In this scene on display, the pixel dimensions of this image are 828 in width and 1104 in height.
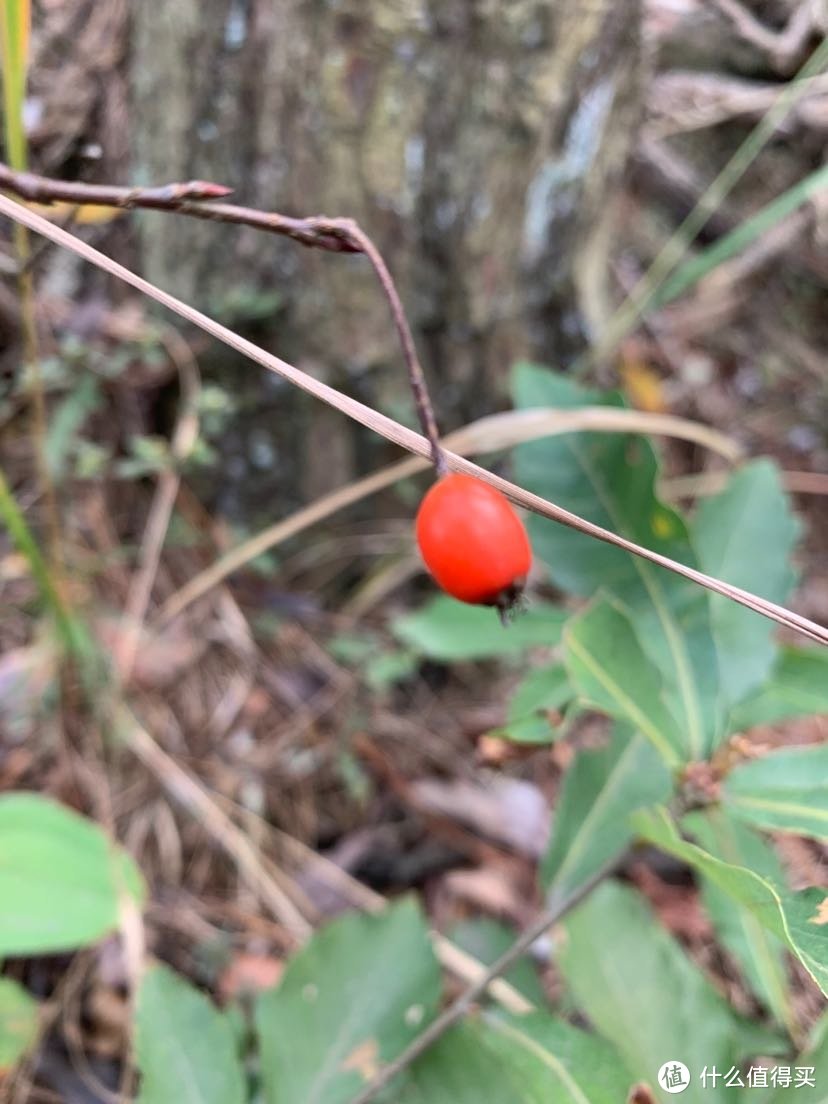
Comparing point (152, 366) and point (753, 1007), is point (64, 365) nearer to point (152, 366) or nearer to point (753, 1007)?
point (152, 366)

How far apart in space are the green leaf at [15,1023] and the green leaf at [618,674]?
0.90m

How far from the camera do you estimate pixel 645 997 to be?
100 centimetres

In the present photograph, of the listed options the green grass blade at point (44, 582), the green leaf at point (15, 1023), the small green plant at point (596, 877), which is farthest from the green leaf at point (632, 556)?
the green leaf at point (15, 1023)

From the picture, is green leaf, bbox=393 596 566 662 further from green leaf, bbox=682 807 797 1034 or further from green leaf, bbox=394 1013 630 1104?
green leaf, bbox=394 1013 630 1104

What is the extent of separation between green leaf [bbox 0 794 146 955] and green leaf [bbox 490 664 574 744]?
0.62 metres

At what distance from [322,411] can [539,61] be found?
67 centimetres

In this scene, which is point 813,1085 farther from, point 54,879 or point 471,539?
point 54,879

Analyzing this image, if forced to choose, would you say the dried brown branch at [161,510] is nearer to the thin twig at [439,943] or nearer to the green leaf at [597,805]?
the thin twig at [439,943]

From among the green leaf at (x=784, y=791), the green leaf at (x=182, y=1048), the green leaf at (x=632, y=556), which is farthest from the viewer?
the green leaf at (x=632, y=556)

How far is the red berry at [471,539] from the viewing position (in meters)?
0.58

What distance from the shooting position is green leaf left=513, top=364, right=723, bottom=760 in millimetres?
1007

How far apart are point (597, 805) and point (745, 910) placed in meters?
0.24

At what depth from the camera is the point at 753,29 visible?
1923 mm

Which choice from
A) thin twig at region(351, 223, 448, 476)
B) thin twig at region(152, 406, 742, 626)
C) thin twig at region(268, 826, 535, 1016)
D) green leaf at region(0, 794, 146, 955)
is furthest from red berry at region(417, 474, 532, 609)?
green leaf at region(0, 794, 146, 955)
